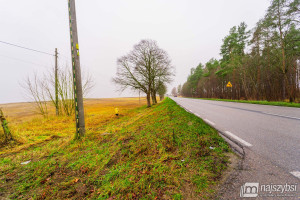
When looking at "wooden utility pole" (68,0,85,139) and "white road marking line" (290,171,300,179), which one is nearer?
"white road marking line" (290,171,300,179)

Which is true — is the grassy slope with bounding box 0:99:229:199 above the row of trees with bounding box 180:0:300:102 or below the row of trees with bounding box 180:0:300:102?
below

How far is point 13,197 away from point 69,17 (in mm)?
5467

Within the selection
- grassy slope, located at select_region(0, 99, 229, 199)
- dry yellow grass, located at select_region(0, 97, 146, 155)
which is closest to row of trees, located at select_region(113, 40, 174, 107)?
dry yellow grass, located at select_region(0, 97, 146, 155)

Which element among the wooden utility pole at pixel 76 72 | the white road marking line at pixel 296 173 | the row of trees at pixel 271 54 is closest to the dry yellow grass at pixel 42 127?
the wooden utility pole at pixel 76 72

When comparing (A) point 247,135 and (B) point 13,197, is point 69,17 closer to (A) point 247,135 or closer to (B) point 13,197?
(B) point 13,197

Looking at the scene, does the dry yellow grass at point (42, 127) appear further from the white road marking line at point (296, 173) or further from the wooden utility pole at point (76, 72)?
the white road marking line at point (296, 173)

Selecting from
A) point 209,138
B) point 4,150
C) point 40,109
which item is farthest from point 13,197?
point 40,109

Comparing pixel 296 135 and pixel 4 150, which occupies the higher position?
pixel 296 135

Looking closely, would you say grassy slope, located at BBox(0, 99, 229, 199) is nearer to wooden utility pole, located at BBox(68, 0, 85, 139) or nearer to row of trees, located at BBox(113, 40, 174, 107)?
wooden utility pole, located at BBox(68, 0, 85, 139)

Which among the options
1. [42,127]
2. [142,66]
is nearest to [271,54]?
[142,66]

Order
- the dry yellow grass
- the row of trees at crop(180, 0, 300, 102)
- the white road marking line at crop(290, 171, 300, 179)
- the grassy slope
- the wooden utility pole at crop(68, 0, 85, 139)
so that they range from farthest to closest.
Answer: the row of trees at crop(180, 0, 300, 102), the dry yellow grass, the wooden utility pole at crop(68, 0, 85, 139), the white road marking line at crop(290, 171, 300, 179), the grassy slope

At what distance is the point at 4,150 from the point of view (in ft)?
11.9

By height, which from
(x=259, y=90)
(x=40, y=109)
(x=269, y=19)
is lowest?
(x=40, y=109)

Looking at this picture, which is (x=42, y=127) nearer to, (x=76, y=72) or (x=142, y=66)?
(x=76, y=72)
